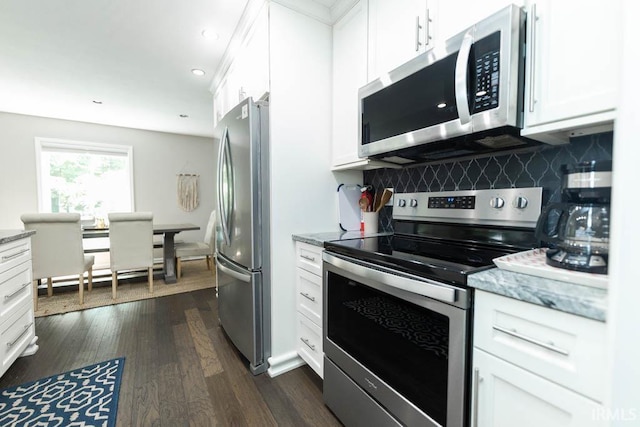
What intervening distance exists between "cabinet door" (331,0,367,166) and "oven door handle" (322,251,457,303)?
0.76 m

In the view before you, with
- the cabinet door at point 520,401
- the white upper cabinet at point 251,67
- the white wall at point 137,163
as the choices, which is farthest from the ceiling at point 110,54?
the cabinet door at point 520,401

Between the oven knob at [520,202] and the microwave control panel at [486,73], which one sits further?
the oven knob at [520,202]

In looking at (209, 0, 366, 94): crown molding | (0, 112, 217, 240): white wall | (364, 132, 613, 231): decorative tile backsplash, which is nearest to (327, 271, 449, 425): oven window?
(364, 132, 613, 231): decorative tile backsplash

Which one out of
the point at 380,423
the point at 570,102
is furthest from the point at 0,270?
the point at 570,102

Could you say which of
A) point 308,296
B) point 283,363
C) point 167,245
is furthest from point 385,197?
point 167,245

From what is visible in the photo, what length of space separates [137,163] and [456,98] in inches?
216

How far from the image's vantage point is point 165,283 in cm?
368

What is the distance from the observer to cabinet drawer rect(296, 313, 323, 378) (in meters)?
1.60

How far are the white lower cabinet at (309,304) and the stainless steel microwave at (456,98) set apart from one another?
2.34ft

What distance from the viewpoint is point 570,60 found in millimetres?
834

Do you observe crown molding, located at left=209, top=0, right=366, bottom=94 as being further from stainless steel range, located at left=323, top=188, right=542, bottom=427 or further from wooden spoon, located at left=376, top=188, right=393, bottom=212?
stainless steel range, located at left=323, top=188, right=542, bottom=427

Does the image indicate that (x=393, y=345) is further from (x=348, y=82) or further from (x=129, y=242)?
(x=129, y=242)

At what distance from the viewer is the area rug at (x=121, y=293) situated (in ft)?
9.40

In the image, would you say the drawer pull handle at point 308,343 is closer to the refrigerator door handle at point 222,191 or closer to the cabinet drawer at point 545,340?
the refrigerator door handle at point 222,191
